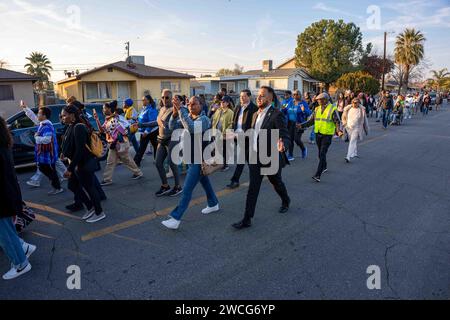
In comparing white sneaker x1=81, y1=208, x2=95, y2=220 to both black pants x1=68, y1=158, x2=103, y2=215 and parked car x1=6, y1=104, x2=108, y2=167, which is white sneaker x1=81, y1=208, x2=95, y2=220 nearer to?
black pants x1=68, y1=158, x2=103, y2=215

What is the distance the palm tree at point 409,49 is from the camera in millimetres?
49125

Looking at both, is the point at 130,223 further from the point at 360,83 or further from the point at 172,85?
the point at 360,83

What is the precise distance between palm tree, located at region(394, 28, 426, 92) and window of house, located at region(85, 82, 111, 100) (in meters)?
42.2

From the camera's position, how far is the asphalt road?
124 inches

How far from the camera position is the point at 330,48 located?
43719 mm

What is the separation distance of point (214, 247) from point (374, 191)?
12.3 ft

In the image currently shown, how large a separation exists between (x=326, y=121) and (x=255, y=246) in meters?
3.92

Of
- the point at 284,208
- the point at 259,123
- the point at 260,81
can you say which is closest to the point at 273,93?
the point at 259,123

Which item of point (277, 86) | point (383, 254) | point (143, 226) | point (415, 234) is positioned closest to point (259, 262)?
point (383, 254)

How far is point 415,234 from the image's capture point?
4.34 metres

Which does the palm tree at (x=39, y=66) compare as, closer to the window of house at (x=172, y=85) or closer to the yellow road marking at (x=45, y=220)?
the window of house at (x=172, y=85)

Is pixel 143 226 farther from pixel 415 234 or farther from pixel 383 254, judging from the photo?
pixel 415 234

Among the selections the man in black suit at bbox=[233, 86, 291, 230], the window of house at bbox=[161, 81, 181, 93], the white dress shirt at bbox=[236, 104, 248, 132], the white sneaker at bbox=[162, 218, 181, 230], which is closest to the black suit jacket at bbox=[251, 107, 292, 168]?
the man in black suit at bbox=[233, 86, 291, 230]
